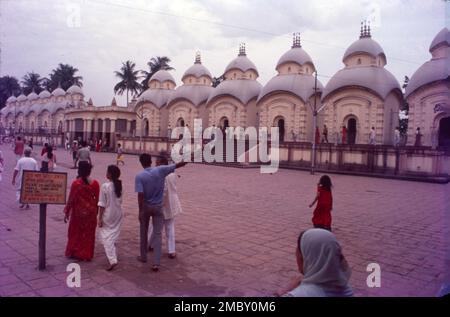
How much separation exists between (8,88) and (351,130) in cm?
7470

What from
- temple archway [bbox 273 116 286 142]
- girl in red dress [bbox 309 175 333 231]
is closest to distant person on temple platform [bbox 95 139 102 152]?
temple archway [bbox 273 116 286 142]

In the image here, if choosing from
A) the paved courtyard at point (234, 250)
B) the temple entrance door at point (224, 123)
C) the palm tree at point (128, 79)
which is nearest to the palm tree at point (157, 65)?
the palm tree at point (128, 79)

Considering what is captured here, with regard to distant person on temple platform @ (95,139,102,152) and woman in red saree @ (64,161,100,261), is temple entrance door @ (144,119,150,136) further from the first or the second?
woman in red saree @ (64,161,100,261)

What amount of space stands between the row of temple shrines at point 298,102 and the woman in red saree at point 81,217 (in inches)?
667

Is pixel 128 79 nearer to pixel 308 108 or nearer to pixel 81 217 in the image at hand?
pixel 308 108

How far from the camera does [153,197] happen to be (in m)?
4.78

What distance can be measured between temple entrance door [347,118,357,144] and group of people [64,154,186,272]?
830 inches

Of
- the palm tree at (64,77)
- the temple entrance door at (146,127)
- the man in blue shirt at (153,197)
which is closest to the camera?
the man in blue shirt at (153,197)

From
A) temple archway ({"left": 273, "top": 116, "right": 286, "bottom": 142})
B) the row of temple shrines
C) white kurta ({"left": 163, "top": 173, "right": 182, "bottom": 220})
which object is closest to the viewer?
white kurta ({"left": 163, "top": 173, "right": 182, "bottom": 220})

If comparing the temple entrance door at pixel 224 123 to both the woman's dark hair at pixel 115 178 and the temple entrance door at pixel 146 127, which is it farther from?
the woman's dark hair at pixel 115 178

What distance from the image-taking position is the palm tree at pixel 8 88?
240ft

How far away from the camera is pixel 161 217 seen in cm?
488

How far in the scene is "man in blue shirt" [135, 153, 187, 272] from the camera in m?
4.68
